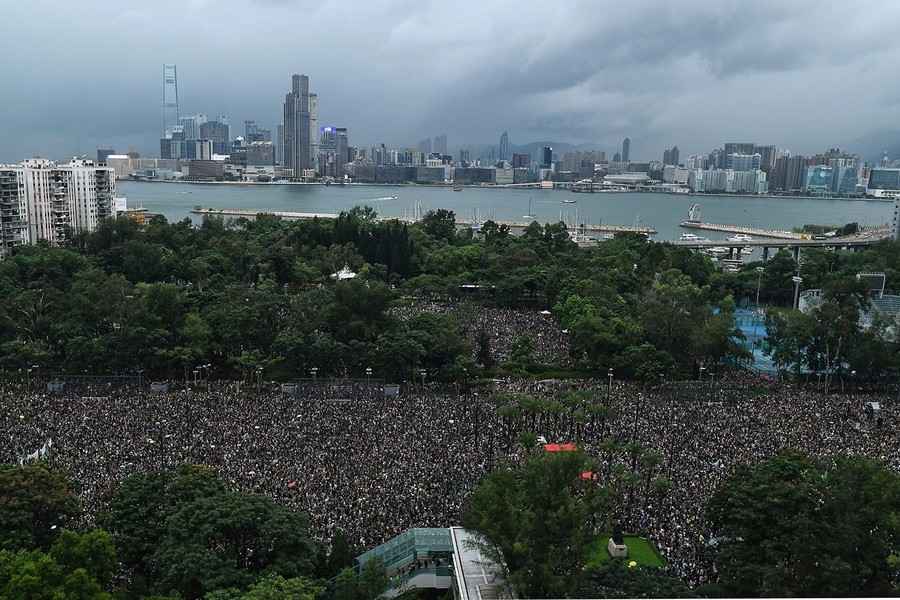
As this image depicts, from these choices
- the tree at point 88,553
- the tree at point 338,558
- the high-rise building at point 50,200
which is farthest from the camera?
the high-rise building at point 50,200

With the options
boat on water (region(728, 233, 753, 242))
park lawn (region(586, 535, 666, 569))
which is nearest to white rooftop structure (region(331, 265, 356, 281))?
park lawn (region(586, 535, 666, 569))

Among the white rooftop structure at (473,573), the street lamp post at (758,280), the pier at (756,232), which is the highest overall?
the pier at (756,232)

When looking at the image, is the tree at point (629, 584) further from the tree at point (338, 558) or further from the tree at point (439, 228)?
the tree at point (439, 228)

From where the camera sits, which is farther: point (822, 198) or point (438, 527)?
point (822, 198)

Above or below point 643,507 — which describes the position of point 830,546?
above

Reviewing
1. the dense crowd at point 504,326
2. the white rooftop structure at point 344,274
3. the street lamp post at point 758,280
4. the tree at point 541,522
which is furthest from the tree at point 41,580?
the street lamp post at point 758,280

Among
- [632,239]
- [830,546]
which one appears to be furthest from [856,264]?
[830,546]

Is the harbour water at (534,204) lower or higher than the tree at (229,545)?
higher

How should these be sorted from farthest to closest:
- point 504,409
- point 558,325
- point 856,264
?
point 856,264 → point 558,325 → point 504,409

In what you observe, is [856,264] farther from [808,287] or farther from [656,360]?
[656,360]
